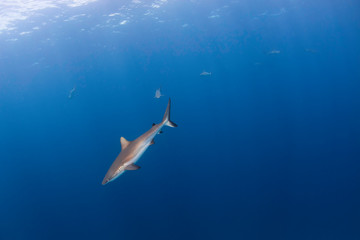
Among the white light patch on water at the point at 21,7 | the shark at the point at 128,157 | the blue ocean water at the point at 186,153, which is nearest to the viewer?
the shark at the point at 128,157

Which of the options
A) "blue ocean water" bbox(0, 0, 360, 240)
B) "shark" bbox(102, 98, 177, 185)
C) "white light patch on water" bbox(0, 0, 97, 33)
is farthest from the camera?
"white light patch on water" bbox(0, 0, 97, 33)

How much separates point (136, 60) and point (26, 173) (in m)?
30.9

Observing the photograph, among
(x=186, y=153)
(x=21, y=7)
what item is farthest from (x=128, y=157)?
(x=21, y=7)

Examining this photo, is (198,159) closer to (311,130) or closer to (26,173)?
(311,130)

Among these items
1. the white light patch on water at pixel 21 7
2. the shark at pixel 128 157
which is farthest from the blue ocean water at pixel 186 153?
the shark at pixel 128 157

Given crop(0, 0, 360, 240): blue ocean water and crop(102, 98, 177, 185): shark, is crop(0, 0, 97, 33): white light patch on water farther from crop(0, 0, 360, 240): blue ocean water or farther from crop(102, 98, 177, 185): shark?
crop(102, 98, 177, 185): shark

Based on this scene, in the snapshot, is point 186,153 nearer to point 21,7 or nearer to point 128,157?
point 128,157

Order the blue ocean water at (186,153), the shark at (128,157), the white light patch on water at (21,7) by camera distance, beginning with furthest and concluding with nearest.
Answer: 1. the white light patch on water at (21,7)
2. the blue ocean water at (186,153)
3. the shark at (128,157)

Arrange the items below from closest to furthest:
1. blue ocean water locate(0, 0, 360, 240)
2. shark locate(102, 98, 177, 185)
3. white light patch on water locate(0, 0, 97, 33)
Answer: shark locate(102, 98, 177, 185)
blue ocean water locate(0, 0, 360, 240)
white light patch on water locate(0, 0, 97, 33)

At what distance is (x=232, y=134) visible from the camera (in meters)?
28.5

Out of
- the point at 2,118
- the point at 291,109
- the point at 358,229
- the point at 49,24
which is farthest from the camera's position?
the point at 2,118

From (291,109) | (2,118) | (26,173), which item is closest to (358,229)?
(291,109)

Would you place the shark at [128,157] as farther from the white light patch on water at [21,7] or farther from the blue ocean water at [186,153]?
the white light patch on water at [21,7]

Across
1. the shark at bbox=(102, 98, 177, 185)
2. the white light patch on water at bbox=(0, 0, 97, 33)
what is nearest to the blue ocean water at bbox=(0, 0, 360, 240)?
the white light patch on water at bbox=(0, 0, 97, 33)
